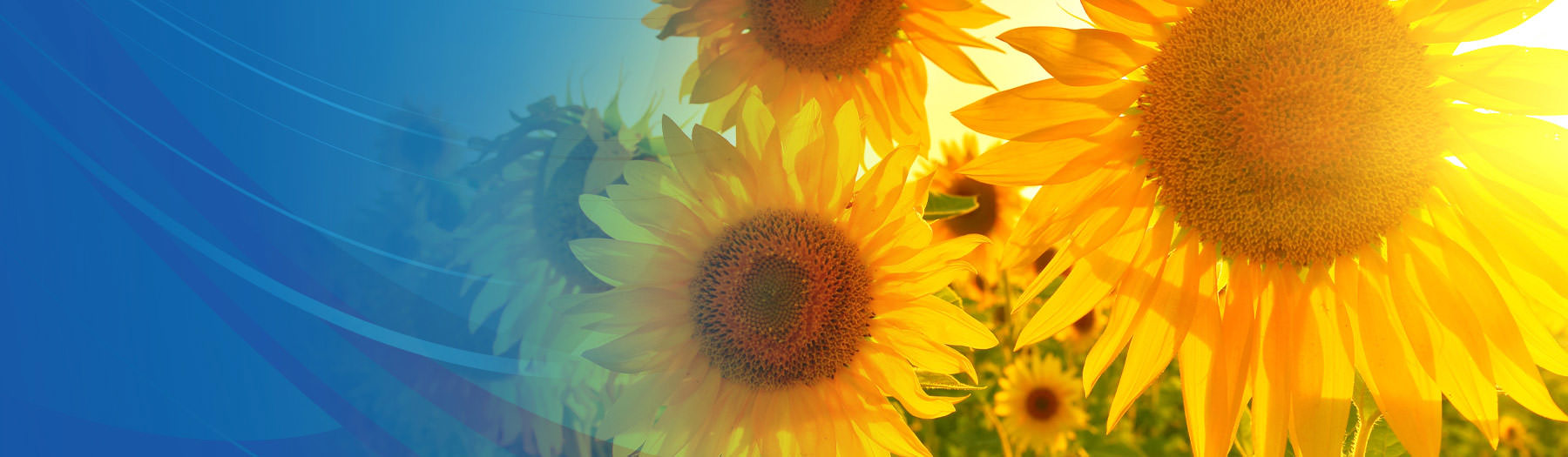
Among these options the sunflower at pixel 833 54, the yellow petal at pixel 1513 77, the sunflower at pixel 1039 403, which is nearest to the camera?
the yellow petal at pixel 1513 77

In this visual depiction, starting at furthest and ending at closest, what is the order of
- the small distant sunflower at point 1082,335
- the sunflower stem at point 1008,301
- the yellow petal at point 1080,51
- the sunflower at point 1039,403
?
1. the small distant sunflower at point 1082,335
2. the sunflower at point 1039,403
3. the sunflower stem at point 1008,301
4. the yellow petal at point 1080,51

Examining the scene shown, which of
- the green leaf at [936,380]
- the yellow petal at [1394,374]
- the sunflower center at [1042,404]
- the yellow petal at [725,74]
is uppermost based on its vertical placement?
the yellow petal at [725,74]

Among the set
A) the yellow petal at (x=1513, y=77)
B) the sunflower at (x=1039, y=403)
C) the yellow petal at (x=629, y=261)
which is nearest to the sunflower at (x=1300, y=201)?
the yellow petal at (x=1513, y=77)

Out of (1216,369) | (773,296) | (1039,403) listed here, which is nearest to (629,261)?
(773,296)

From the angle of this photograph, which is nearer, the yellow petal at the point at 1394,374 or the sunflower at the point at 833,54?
the yellow petal at the point at 1394,374

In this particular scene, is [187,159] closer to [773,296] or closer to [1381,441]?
[773,296]

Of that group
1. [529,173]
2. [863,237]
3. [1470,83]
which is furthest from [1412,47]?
[529,173]

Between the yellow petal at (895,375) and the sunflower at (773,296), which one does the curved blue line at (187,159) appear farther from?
the yellow petal at (895,375)

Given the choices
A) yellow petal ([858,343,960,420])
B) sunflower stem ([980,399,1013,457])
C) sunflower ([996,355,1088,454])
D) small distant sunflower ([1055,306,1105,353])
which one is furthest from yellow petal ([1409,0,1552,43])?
small distant sunflower ([1055,306,1105,353])
